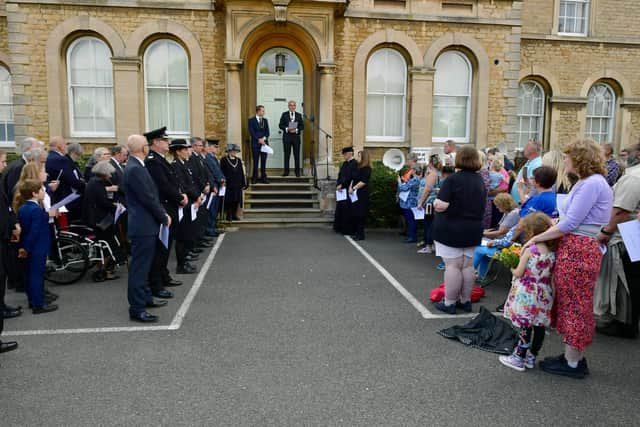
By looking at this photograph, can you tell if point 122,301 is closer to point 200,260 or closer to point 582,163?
point 200,260

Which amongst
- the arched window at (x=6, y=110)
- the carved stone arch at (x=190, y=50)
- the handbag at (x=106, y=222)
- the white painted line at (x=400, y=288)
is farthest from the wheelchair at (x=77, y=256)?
the arched window at (x=6, y=110)

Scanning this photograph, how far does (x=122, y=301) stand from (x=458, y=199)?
14.2ft

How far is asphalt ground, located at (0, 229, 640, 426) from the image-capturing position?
3521mm

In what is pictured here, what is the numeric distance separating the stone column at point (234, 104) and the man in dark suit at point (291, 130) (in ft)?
3.88

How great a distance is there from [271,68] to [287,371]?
12003mm

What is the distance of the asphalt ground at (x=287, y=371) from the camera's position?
3521mm

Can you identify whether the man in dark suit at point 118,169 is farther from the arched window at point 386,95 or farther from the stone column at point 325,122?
the arched window at point 386,95

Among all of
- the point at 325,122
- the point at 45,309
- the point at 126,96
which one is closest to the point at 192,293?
the point at 45,309

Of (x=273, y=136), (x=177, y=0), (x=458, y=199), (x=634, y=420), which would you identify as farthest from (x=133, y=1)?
(x=634, y=420)

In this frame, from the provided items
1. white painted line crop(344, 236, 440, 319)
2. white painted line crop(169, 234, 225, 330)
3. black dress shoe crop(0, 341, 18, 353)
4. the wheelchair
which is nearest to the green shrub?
white painted line crop(344, 236, 440, 319)

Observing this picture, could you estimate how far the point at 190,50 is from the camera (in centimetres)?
1352

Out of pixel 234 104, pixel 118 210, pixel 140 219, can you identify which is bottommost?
pixel 118 210

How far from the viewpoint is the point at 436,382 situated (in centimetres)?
402

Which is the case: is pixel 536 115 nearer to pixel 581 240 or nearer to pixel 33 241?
pixel 581 240
